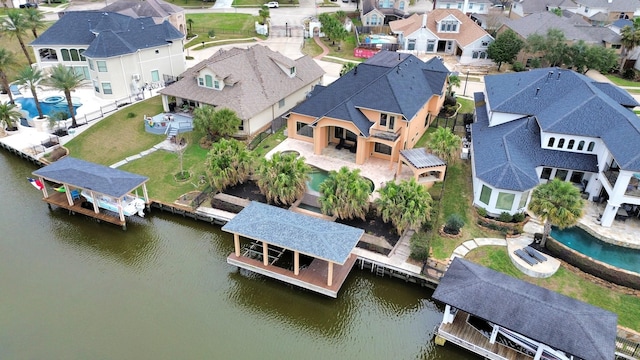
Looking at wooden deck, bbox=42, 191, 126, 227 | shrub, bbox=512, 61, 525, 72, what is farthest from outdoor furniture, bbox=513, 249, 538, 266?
shrub, bbox=512, 61, 525, 72

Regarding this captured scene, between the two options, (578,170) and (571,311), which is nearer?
(571,311)

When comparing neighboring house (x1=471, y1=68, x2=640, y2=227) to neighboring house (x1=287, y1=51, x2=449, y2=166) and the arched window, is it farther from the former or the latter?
neighboring house (x1=287, y1=51, x2=449, y2=166)

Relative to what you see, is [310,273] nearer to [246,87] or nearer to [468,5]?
[246,87]

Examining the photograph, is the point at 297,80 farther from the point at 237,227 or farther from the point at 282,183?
the point at 237,227

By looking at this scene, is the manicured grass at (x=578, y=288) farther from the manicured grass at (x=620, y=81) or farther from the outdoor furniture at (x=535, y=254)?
the manicured grass at (x=620, y=81)

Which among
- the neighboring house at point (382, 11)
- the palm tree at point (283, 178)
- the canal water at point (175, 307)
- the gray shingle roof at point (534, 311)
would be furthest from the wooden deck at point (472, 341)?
the neighboring house at point (382, 11)

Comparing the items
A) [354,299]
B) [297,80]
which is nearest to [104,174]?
[354,299]
